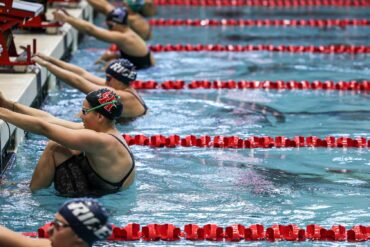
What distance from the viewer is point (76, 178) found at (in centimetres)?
726

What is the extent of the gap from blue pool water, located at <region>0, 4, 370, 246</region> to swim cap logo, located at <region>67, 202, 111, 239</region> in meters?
2.03

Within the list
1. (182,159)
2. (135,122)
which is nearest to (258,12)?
(135,122)

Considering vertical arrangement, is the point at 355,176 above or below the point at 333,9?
below

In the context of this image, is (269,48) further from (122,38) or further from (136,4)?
(122,38)

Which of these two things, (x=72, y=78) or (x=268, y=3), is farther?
(x=268, y=3)

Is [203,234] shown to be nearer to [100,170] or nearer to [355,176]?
[100,170]

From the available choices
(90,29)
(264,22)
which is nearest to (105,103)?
(90,29)

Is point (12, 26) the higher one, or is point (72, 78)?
point (12, 26)

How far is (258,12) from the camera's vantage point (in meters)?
17.1

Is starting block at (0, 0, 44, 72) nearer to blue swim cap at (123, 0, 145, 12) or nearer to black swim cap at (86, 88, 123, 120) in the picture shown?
black swim cap at (86, 88, 123, 120)

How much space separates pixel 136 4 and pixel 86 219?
29.0 ft

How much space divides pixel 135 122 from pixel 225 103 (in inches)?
54.6

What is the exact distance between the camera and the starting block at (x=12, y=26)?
939cm

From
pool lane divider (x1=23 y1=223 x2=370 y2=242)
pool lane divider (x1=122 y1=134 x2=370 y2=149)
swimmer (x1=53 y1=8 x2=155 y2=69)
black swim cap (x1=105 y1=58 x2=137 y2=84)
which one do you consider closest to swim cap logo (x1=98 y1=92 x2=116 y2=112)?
pool lane divider (x1=23 y1=223 x2=370 y2=242)
